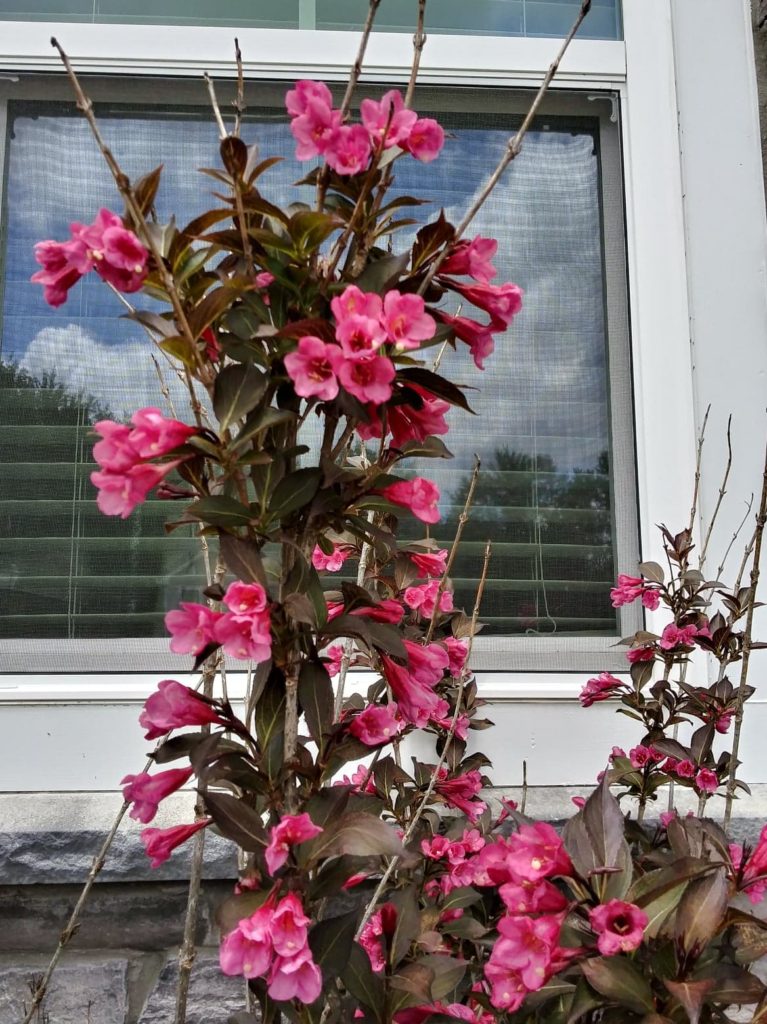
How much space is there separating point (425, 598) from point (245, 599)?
2.62ft

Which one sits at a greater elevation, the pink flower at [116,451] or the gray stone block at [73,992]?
the pink flower at [116,451]

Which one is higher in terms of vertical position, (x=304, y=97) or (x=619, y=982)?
(x=304, y=97)

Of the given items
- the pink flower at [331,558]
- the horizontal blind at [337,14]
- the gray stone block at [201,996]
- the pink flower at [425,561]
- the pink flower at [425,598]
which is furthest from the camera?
the horizontal blind at [337,14]

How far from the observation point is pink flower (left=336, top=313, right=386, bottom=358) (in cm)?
72

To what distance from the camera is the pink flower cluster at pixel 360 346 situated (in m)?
0.72

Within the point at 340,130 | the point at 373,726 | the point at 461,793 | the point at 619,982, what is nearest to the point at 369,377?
the point at 340,130

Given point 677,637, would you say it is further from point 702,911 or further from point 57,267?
point 57,267

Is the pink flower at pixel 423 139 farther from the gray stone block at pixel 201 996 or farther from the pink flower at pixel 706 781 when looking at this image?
the gray stone block at pixel 201 996

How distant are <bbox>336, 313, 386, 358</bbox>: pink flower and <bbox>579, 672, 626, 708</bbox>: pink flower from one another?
1.26m

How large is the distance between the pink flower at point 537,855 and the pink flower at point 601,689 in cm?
100

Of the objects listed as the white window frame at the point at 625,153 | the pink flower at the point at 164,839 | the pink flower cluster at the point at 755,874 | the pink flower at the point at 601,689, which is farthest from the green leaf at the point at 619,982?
the white window frame at the point at 625,153

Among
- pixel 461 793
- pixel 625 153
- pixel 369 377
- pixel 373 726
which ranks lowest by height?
pixel 461 793

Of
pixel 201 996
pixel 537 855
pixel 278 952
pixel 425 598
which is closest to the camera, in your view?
pixel 278 952

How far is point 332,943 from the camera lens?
2.68 ft
